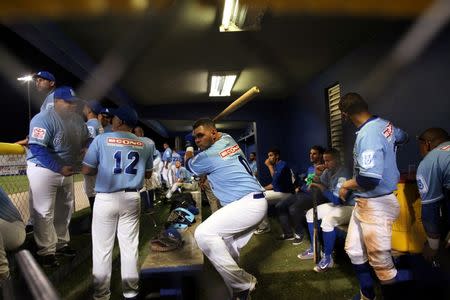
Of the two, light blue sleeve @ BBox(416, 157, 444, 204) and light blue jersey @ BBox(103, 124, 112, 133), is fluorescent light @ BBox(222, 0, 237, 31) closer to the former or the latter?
light blue jersey @ BBox(103, 124, 112, 133)

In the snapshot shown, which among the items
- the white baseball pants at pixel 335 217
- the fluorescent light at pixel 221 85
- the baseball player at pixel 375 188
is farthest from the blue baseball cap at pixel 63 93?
the fluorescent light at pixel 221 85

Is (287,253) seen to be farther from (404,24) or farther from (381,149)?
(404,24)

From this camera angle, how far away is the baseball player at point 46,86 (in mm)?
2871

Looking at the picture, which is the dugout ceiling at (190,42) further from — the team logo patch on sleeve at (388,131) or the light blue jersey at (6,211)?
the light blue jersey at (6,211)

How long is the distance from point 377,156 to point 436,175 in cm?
42

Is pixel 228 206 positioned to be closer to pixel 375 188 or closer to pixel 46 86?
pixel 375 188

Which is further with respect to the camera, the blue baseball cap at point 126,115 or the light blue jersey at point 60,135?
the light blue jersey at point 60,135

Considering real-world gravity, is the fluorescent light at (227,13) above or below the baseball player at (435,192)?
above

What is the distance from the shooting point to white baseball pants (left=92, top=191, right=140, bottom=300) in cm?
227

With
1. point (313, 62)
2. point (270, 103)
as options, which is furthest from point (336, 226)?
point (270, 103)

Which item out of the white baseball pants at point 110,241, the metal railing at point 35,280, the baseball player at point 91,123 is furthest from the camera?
the baseball player at point 91,123

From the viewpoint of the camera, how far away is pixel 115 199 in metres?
2.31

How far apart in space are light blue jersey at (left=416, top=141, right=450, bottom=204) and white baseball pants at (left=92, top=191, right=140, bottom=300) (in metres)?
2.07

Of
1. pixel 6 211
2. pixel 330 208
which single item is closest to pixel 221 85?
pixel 330 208
